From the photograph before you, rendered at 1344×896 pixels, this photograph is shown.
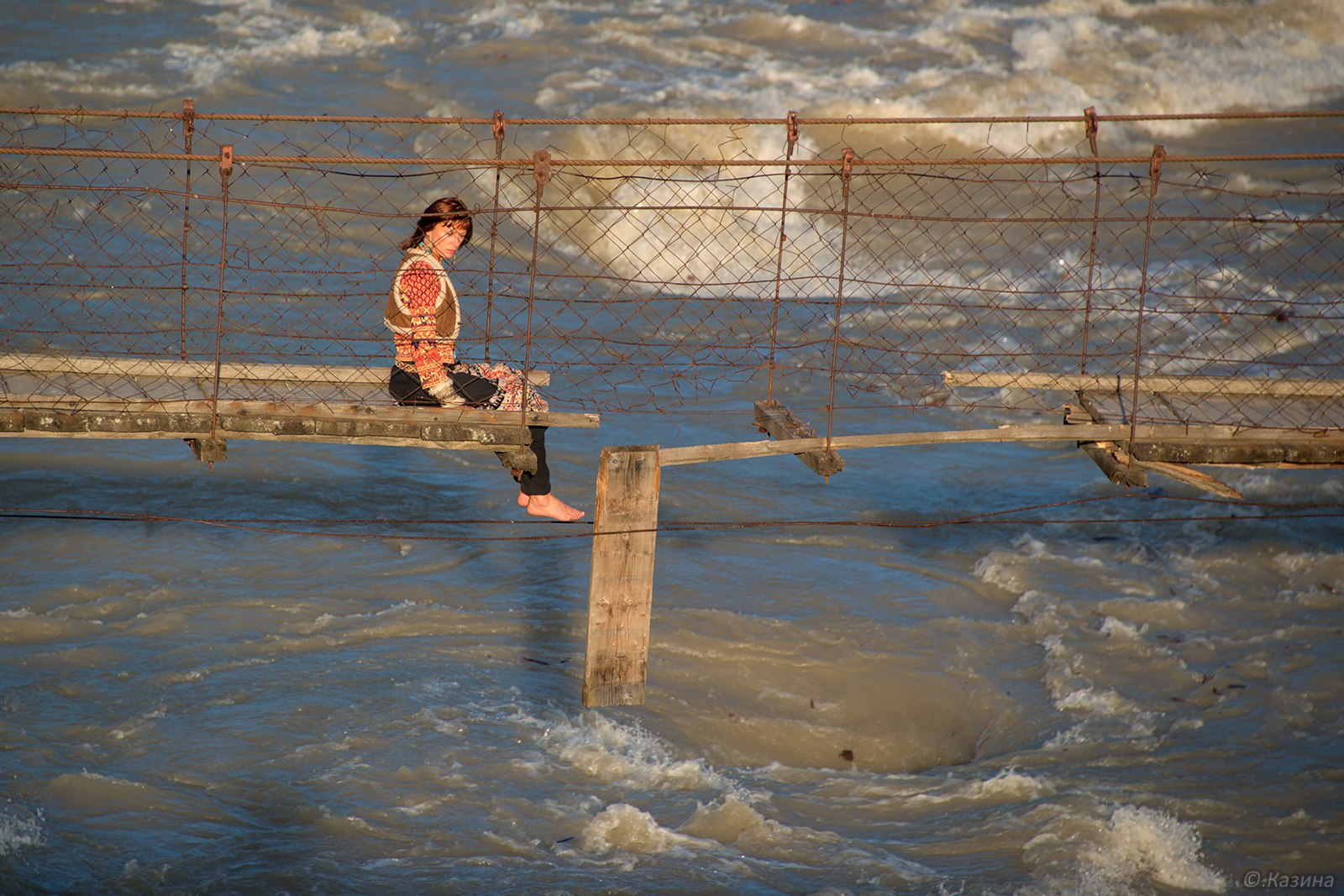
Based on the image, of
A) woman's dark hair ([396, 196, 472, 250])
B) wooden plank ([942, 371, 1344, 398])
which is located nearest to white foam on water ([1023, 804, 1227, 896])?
wooden plank ([942, 371, 1344, 398])

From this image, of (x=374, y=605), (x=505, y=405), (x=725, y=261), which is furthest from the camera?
(x=725, y=261)

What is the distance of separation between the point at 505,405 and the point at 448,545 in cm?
221

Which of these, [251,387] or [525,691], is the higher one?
[251,387]

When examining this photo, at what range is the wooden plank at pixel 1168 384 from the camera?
531cm

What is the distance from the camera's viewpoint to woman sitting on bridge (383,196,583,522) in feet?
15.5

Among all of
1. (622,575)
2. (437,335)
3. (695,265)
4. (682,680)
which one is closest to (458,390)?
(437,335)

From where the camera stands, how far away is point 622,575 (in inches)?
182

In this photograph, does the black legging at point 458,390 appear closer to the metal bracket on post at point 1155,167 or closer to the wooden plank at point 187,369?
the wooden plank at point 187,369

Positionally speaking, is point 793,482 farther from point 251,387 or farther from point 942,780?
point 251,387

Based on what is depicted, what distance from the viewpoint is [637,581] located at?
4648 mm

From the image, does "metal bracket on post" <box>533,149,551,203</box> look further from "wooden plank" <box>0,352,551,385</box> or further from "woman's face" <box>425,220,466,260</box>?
"wooden plank" <box>0,352,551,385</box>

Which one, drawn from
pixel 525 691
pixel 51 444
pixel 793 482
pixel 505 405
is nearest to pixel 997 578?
pixel 793 482

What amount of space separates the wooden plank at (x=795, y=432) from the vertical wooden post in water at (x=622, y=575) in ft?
1.83

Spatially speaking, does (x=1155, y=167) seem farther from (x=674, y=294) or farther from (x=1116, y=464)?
(x=674, y=294)
